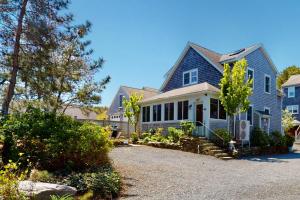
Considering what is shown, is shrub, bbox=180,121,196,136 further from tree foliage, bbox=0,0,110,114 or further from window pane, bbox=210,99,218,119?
tree foliage, bbox=0,0,110,114

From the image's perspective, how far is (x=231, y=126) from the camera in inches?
774

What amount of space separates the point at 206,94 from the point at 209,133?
2.45 meters

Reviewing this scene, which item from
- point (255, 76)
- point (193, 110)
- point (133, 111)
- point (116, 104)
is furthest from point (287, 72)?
point (193, 110)

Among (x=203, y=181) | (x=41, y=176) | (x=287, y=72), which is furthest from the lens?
(x=287, y=72)

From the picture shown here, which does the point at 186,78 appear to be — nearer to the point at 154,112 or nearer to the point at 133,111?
the point at 154,112

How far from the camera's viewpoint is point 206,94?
1903cm

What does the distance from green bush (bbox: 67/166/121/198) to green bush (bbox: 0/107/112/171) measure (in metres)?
0.82

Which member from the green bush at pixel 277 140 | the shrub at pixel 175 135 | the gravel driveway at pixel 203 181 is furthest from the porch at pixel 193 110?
the gravel driveway at pixel 203 181

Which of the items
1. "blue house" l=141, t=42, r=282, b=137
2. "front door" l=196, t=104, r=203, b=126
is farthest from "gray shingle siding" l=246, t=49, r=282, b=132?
"front door" l=196, t=104, r=203, b=126

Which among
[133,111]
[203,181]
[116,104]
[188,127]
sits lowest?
[203,181]

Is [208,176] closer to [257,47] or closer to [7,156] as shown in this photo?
[7,156]

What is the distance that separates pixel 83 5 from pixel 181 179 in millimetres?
8378

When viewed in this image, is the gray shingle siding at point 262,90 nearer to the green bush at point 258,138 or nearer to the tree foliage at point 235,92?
the green bush at point 258,138

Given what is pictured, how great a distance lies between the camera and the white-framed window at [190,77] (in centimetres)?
2334
